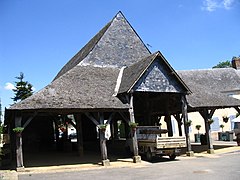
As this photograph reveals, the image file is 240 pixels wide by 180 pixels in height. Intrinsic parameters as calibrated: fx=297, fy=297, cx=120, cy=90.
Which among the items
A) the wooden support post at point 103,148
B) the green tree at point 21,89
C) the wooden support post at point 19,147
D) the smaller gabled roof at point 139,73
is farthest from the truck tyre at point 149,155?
the green tree at point 21,89

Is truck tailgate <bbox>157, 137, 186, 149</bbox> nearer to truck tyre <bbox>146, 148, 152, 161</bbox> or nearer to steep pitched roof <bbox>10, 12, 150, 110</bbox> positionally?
truck tyre <bbox>146, 148, 152, 161</bbox>

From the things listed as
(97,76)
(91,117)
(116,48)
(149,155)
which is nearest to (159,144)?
(149,155)

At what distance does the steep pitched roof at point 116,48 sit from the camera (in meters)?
21.0

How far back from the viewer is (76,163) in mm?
15758

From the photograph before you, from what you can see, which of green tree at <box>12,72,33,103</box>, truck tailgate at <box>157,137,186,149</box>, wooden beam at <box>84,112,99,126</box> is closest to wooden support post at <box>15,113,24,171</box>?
wooden beam at <box>84,112,99,126</box>

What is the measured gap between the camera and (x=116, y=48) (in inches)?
875

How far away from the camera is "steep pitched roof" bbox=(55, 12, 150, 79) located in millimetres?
21047

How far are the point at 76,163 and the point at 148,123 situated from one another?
794 cm

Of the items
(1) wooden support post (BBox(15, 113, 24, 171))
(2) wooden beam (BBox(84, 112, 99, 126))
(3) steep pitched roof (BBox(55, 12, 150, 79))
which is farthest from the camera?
(3) steep pitched roof (BBox(55, 12, 150, 79))

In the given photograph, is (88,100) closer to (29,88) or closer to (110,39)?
(110,39)

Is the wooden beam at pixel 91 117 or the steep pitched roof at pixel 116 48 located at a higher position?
the steep pitched roof at pixel 116 48

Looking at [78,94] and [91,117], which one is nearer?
[91,117]

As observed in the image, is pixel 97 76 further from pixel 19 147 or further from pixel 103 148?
pixel 19 147

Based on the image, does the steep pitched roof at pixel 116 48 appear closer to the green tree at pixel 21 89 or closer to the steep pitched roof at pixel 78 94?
Result: the steep pitched roof at pixel 78 94
